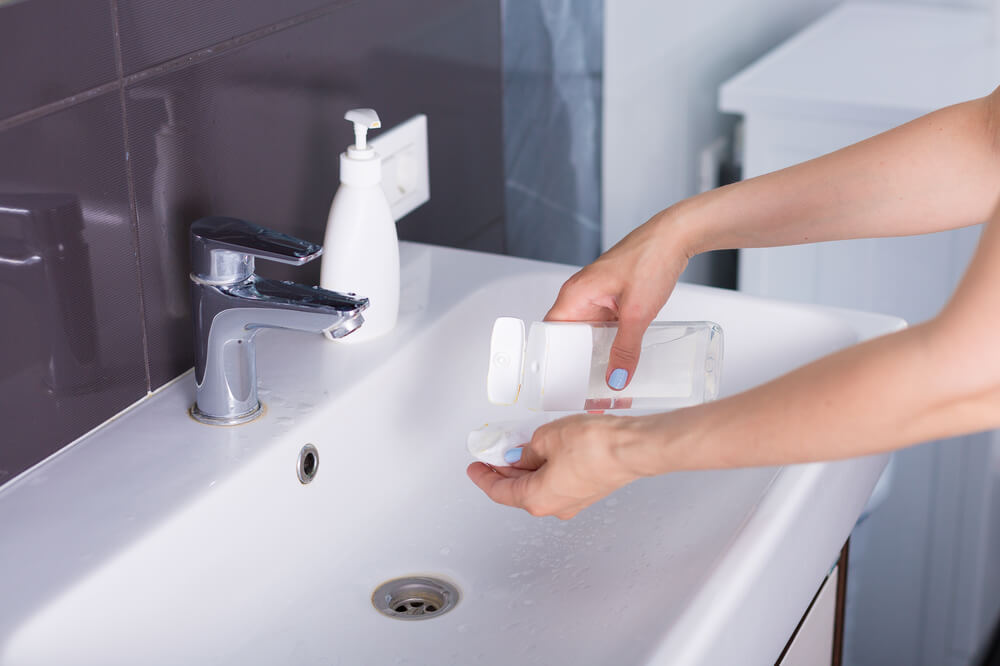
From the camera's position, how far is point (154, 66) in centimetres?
80

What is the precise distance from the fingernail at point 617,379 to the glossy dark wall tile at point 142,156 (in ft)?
1.08

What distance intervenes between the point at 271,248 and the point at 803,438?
379mm

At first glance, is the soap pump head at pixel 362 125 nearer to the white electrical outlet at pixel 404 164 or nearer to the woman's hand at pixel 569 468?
the white electrical outlet at pixel 404 164

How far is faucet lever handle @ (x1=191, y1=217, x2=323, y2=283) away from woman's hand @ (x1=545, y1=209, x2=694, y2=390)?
0.63 feet

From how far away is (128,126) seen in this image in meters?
0.78

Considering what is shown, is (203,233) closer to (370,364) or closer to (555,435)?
(370,364)

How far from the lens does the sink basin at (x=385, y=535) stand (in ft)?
2.23

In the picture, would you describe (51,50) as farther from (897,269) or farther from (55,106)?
(897,269)

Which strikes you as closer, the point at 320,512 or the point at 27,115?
the point at 27,115

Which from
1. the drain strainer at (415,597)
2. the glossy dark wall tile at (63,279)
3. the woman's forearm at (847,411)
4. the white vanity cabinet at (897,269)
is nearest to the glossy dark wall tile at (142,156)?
the glossy dark wall tile at (63,279)

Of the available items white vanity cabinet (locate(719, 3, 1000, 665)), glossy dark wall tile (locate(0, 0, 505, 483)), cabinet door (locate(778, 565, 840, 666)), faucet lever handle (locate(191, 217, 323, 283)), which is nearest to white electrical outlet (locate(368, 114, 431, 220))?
glossy dark wall tile (locate(0, 0, 505, 483))

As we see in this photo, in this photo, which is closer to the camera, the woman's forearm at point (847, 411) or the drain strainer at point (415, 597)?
the woman's forearm at point (847, 411)

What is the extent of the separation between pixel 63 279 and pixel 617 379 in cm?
37

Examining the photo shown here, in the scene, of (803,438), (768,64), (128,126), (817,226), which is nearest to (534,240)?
(768,64)
